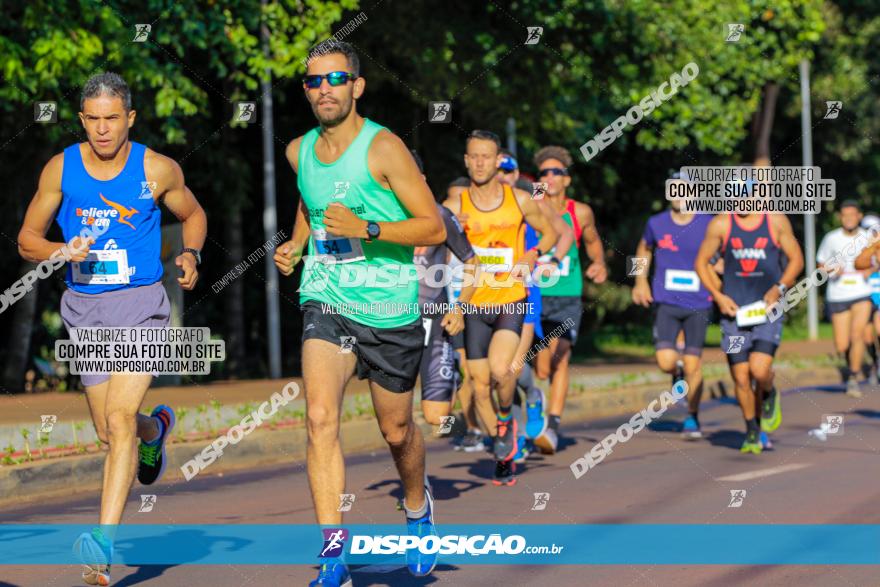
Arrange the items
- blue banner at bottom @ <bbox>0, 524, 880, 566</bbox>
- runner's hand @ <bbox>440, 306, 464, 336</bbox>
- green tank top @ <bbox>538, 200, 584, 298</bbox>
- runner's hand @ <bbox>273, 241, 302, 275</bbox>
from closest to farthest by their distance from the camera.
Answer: runner's hand @ <bbox>273, 241, 302, 275</bbox> → blue banner at bottom @ <bbox>0, 524, 880, 566</bbox> → runner's hand @ <bbox>440, 306, 464, 336</bbox> → green tank top @ <bbox>538, 200, 584, 298</bbox>

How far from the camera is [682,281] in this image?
41.7 ft

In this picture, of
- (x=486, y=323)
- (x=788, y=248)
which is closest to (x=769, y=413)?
(x=788, y=248)

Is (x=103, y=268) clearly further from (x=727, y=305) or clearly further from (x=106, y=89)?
(x=727, y=305)

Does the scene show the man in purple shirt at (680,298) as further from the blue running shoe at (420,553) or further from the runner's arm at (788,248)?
the blue running shoe at (420,553)

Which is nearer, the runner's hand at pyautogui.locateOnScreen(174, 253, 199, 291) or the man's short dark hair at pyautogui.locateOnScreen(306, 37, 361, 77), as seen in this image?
the man's short dark hair at pyautogui.locateOnScreen(306, 37, 361, 77)

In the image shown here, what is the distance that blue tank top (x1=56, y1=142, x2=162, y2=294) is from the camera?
6707 mm

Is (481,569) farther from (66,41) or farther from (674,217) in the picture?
(66,41)

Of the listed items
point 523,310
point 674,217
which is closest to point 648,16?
point 674,217

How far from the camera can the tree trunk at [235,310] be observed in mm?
20562

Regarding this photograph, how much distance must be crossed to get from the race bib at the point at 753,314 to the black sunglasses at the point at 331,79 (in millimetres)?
5867

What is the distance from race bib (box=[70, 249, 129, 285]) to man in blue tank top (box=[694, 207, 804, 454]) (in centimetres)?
584

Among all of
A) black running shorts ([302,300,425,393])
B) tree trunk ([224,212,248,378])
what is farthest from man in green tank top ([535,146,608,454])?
tree trunk ([224,212,248,378])

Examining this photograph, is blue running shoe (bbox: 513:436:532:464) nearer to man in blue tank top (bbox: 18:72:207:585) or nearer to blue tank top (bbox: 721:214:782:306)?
blue tank top (bbox: 721:214:782:306)

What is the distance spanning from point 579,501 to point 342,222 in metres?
3.76
